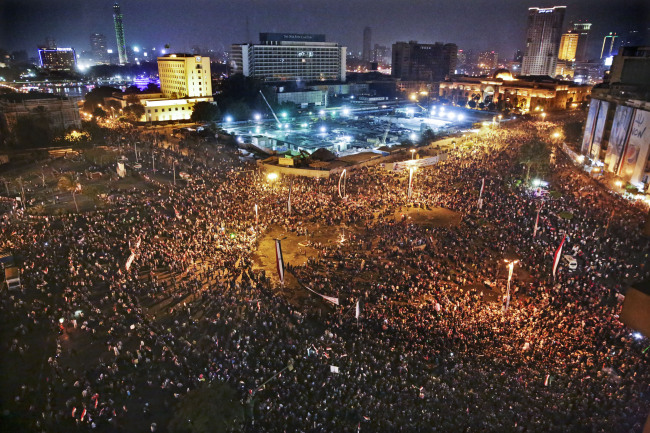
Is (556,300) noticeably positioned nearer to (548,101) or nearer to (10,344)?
(10,344)

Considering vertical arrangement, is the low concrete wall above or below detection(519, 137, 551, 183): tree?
below

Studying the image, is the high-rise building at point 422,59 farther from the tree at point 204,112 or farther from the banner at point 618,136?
the banner at point 618,136

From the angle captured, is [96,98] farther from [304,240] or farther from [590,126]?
[590,126]

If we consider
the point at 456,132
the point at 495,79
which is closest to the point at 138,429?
the point at 456,132

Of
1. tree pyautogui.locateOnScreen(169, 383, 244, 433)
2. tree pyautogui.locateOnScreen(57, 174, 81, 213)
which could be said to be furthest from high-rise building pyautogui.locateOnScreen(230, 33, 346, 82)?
tree pyautogui.locateOnScreen(169, 383, 244, 433)

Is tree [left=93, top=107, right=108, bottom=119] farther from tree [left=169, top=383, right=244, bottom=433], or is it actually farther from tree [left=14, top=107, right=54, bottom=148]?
tree [left=169, top=383, right=244, bottom=433]

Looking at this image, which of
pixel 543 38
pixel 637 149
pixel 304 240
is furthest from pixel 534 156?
pixel 543 38
